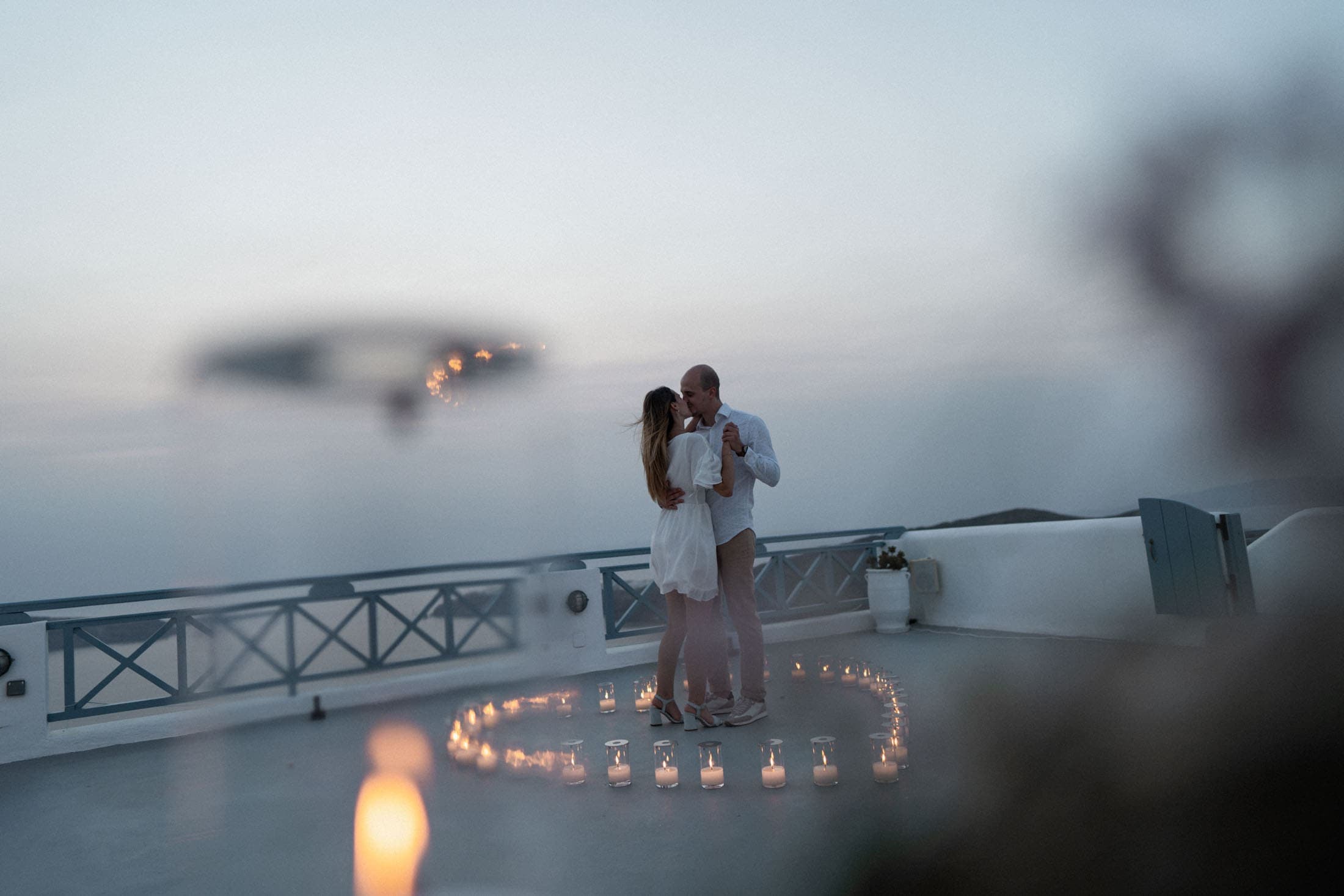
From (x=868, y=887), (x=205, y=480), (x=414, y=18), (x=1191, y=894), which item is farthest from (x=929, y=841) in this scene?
(x=414, y=18)

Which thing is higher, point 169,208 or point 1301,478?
point 169,208

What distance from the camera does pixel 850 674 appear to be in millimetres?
4145

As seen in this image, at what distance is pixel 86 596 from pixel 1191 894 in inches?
187

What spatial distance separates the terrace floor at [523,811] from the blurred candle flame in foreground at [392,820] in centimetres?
4

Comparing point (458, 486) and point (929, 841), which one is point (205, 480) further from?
point (929, 841)

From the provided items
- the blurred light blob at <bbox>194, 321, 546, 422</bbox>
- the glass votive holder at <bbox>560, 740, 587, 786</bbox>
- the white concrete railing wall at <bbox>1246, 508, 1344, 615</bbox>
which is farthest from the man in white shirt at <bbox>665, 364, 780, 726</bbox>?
the blurred light blob at <bbox>194, 321, 546, 422</bbox>

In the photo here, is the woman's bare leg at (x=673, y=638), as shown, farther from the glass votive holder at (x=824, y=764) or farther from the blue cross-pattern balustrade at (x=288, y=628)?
the blue cross-pattern balustrade at (x=288, y=628)

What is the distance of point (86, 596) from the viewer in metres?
4.19

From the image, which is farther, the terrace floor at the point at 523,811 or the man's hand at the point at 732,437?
the man's hand at the point at 732,437

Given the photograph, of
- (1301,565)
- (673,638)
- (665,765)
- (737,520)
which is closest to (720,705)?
(673,638)

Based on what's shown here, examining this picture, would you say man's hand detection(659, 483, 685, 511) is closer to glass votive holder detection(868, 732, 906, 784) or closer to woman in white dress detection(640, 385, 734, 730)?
woman in white dress detection(640, 385, 734, 730)

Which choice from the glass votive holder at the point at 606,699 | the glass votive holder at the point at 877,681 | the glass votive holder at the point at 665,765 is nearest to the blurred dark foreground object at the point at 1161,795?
the glass votive holder at the point at 877,681

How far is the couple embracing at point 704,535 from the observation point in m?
3.13

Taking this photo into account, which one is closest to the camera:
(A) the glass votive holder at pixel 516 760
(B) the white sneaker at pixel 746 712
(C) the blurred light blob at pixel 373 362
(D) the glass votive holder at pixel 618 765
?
(D) the glass votive holder at pixel 618 765
